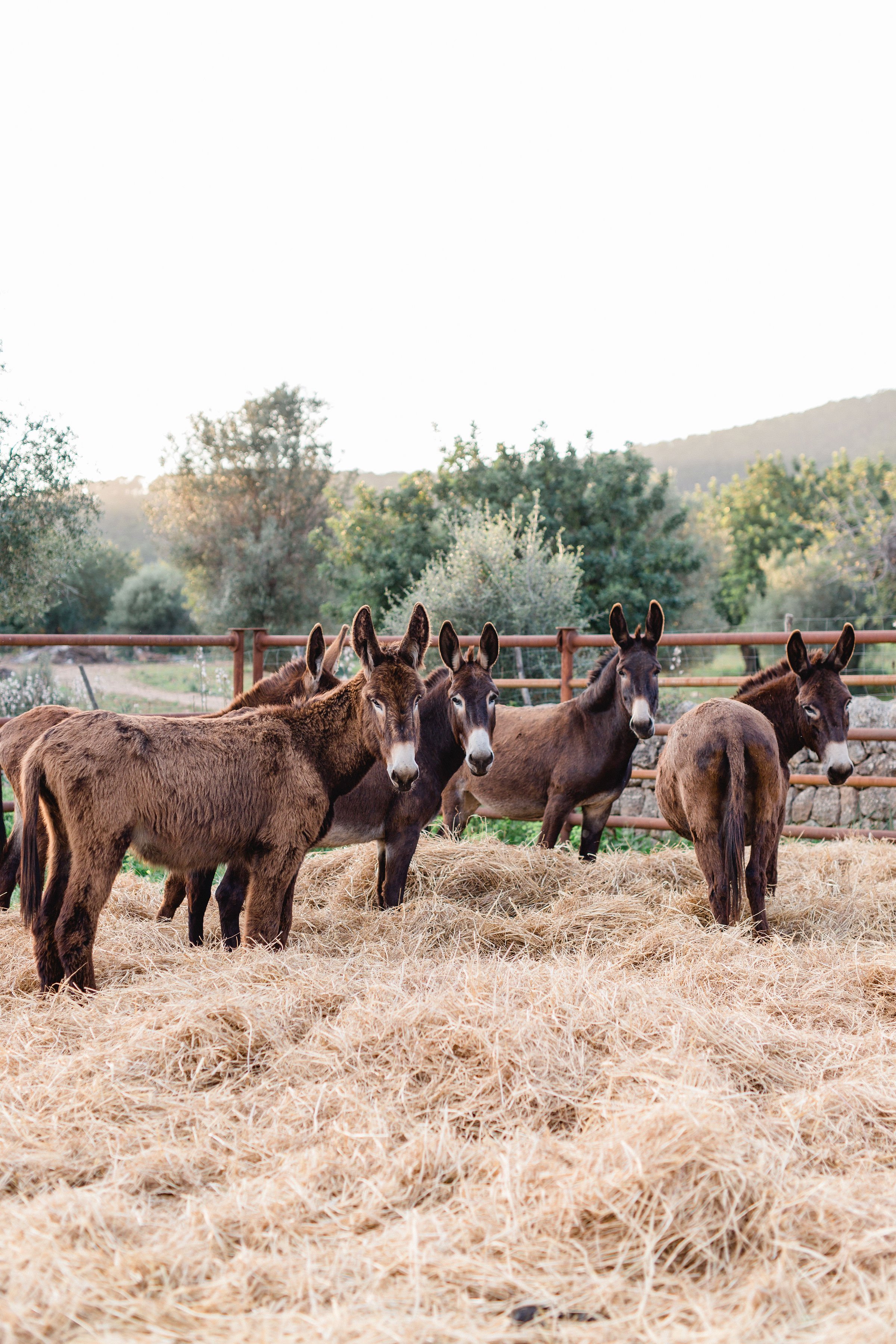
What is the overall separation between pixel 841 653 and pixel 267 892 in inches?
135

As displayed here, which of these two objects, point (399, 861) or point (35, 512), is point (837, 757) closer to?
point (399, 861)

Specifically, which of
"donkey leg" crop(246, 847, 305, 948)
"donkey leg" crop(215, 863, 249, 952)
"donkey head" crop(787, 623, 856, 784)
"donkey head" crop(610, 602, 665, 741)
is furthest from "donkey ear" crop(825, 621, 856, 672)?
"donkey leg" crop(215, 863, 249, 952)

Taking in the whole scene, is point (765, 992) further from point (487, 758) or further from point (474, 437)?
point (474, 437)

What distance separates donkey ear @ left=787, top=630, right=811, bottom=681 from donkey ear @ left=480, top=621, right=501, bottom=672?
166 centimetres

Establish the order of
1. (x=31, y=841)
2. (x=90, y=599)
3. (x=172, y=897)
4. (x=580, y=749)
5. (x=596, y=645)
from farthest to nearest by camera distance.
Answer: (x=90, y=599) < (x=596, y=645) < (x=580, y=749) < (x=172, y=897) < (x=31, y=841)

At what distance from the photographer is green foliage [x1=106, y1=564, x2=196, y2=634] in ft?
140

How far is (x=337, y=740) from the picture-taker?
4266 mm

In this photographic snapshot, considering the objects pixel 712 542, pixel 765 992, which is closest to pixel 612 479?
pixel 765 992

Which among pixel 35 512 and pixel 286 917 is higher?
pixel 35 512

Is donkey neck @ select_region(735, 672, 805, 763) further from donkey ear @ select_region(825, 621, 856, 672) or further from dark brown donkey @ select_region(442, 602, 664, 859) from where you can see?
dark brown donkey @ select_region(442, 602, 664, 859)

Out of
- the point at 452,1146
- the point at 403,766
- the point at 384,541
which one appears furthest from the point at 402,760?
the point at 384,541

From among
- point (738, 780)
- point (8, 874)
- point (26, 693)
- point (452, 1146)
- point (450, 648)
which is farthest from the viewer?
point (26, 693)

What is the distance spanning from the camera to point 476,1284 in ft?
5.85

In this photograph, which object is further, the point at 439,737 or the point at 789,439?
the point at 789,439
